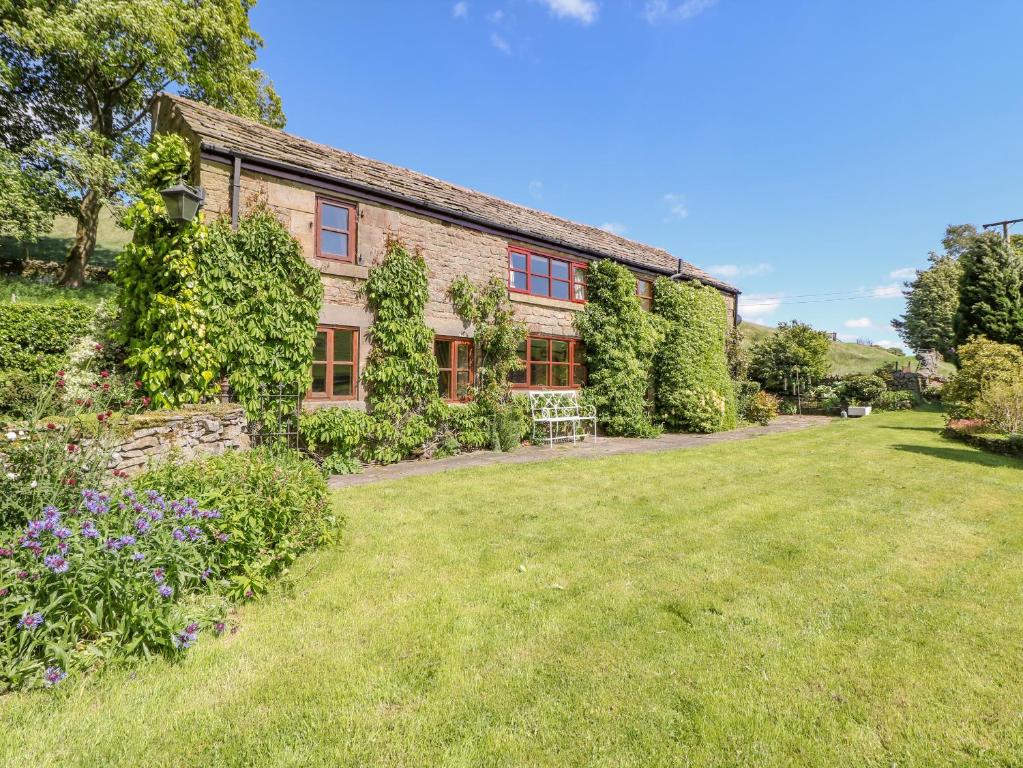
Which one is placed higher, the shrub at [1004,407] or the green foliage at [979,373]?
the green foliage at [979,373]

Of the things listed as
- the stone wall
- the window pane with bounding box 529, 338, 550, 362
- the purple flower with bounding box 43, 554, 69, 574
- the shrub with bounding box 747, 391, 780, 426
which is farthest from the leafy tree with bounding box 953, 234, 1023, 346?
the purple flower with bounding box 43, 554, 69, 574

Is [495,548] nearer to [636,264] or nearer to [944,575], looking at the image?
[944,575]

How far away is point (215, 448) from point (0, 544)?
14.0 ft

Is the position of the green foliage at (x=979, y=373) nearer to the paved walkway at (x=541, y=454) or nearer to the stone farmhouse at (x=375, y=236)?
the paved walkway at (x=541, y=454)

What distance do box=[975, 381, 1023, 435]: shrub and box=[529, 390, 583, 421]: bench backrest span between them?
1038 centimetres

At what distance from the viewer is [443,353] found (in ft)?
35.6

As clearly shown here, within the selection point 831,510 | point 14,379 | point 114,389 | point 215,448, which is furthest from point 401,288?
point 831,510

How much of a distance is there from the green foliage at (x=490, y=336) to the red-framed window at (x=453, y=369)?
25cm

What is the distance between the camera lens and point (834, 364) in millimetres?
37125

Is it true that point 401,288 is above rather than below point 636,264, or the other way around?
below

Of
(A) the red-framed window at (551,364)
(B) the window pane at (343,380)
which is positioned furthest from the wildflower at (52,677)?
(A) the red-framed window at (551,364)

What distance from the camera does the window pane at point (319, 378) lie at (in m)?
8.93

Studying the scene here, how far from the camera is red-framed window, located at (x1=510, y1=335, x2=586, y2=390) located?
12430mm

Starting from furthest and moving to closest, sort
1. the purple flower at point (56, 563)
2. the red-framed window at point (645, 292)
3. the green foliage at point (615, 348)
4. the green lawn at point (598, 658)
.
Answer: the red-framed window at point (645, 292), the green foliage at point (615, 348), the purple flower at point (56, 563), the green lawn at point (598, 658)
